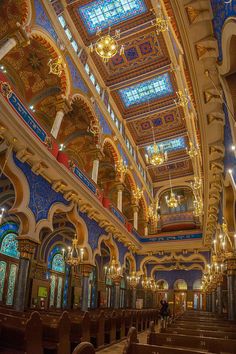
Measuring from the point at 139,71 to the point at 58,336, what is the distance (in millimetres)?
14753

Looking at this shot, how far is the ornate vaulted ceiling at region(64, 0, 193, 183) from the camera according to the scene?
552 inches

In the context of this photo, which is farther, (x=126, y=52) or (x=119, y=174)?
(x=119, y=174)

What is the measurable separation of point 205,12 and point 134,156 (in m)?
16.7

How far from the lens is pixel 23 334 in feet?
14.7

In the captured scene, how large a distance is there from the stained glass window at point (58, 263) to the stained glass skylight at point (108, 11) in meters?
13.5

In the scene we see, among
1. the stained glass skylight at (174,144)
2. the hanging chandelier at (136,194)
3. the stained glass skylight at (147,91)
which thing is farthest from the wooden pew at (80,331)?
the stained glass skylight at (174,144)

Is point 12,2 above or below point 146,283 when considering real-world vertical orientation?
above

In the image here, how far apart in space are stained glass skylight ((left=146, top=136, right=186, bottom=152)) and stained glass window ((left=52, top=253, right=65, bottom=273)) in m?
11.1

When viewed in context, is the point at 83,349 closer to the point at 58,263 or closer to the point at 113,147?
the point at 113,147

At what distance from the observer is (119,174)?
683 inches

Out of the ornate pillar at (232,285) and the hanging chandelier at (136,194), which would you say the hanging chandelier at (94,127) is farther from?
the ornate pillar at (232,285)

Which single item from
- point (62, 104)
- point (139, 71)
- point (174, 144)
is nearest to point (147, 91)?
point (139, 71)

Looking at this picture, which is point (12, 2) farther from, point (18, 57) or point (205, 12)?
point (205, 12)

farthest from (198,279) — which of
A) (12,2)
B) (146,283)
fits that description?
(12,2)
